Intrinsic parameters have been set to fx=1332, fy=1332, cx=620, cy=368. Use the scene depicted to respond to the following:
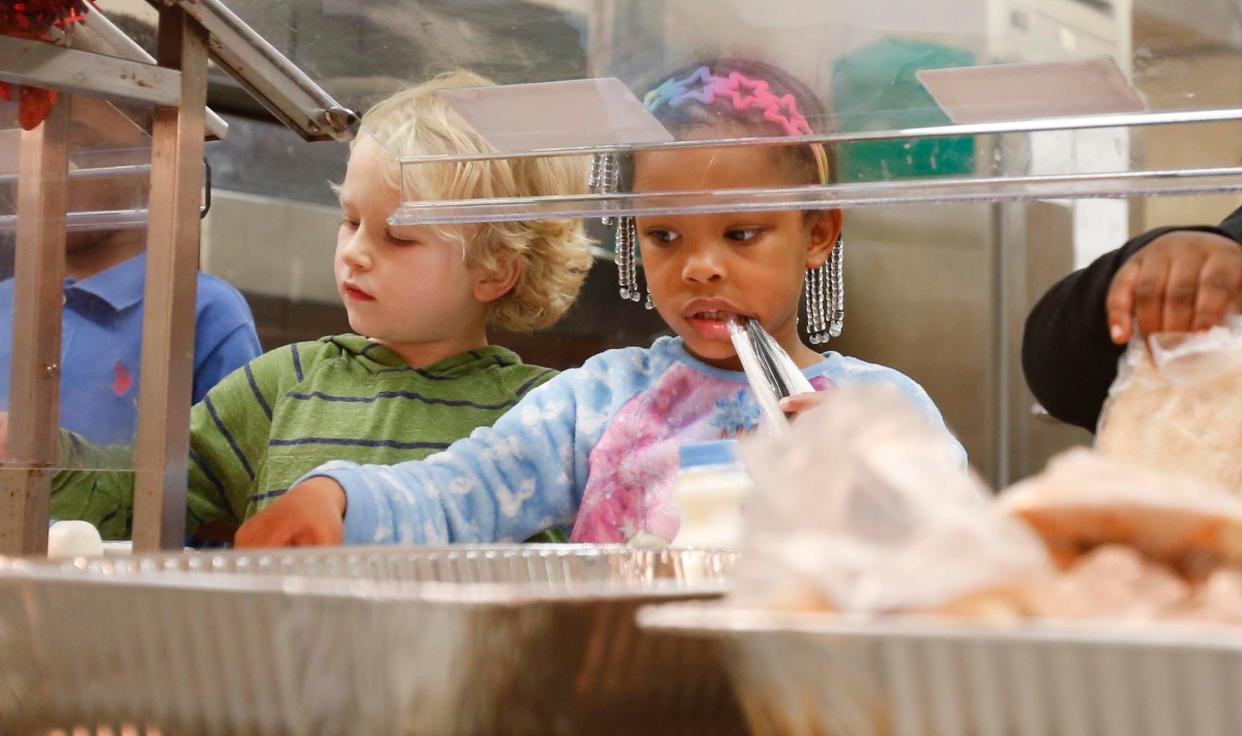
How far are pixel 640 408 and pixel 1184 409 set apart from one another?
586 mm

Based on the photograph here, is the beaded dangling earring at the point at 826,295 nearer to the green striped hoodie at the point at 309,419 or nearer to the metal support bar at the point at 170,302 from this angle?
the green striped hoodie at the point at 309,419

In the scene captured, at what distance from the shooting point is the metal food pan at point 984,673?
29 centimetres

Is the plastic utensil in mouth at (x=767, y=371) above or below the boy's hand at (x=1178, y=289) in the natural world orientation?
below

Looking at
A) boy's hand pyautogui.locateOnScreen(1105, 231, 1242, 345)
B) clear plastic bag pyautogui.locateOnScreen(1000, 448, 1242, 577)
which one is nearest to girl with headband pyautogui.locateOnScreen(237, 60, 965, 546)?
boy's hand pyautogui.locateOnScreen(1105, 231, 1242, 345)

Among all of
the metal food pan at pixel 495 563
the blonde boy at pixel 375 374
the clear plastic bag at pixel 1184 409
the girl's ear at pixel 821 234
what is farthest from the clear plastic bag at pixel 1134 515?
the blonde boy at pixel 375 374

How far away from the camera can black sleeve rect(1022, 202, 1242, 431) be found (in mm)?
1036

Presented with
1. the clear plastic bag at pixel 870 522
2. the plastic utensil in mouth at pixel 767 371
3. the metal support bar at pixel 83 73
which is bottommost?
the clear plastic bag at pixel 870 522

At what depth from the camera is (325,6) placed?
0.99 m

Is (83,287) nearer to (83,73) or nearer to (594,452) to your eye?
(83,73)

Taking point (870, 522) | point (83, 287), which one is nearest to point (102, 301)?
point (83, 287)

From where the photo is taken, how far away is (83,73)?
0.94m

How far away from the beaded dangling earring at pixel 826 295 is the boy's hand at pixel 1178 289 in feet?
1.31

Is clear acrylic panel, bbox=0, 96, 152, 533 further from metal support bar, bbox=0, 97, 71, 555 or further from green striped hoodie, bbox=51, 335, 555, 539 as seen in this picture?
green striped hoodie, bbox=51, 335, 555, 539

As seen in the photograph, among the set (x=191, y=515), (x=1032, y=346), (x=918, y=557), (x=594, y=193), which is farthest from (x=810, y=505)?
(x=191, y=515)
